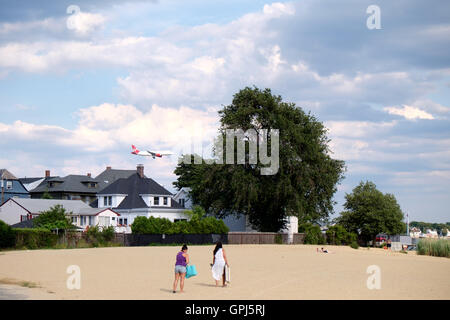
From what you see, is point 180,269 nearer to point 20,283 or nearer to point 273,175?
point 20,283

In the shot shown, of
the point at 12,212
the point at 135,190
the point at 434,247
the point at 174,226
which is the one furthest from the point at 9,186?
the point at 434,247

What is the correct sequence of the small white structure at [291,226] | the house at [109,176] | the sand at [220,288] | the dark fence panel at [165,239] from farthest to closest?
the house at [109,176] → the small white structure at [291,226] → the dark fence panel at [165,239] → the sand at [220,288]

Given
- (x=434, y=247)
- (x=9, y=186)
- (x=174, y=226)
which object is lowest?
(x=434, y=247)

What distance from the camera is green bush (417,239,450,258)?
51688 millimetres

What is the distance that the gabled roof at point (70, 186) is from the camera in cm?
12312

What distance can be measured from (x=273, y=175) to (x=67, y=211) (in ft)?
98.0

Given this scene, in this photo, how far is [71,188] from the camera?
123 m

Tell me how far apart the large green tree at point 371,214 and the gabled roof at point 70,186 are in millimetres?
52618

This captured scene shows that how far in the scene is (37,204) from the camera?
8575 cm

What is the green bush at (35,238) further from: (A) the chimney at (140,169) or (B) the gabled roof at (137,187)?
(A) the chimney at (140,169)

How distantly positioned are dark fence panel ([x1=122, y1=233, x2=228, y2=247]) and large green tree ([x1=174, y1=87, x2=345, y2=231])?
7.59 meters

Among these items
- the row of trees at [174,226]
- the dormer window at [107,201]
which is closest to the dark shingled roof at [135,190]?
the dormer window at [107,201]
